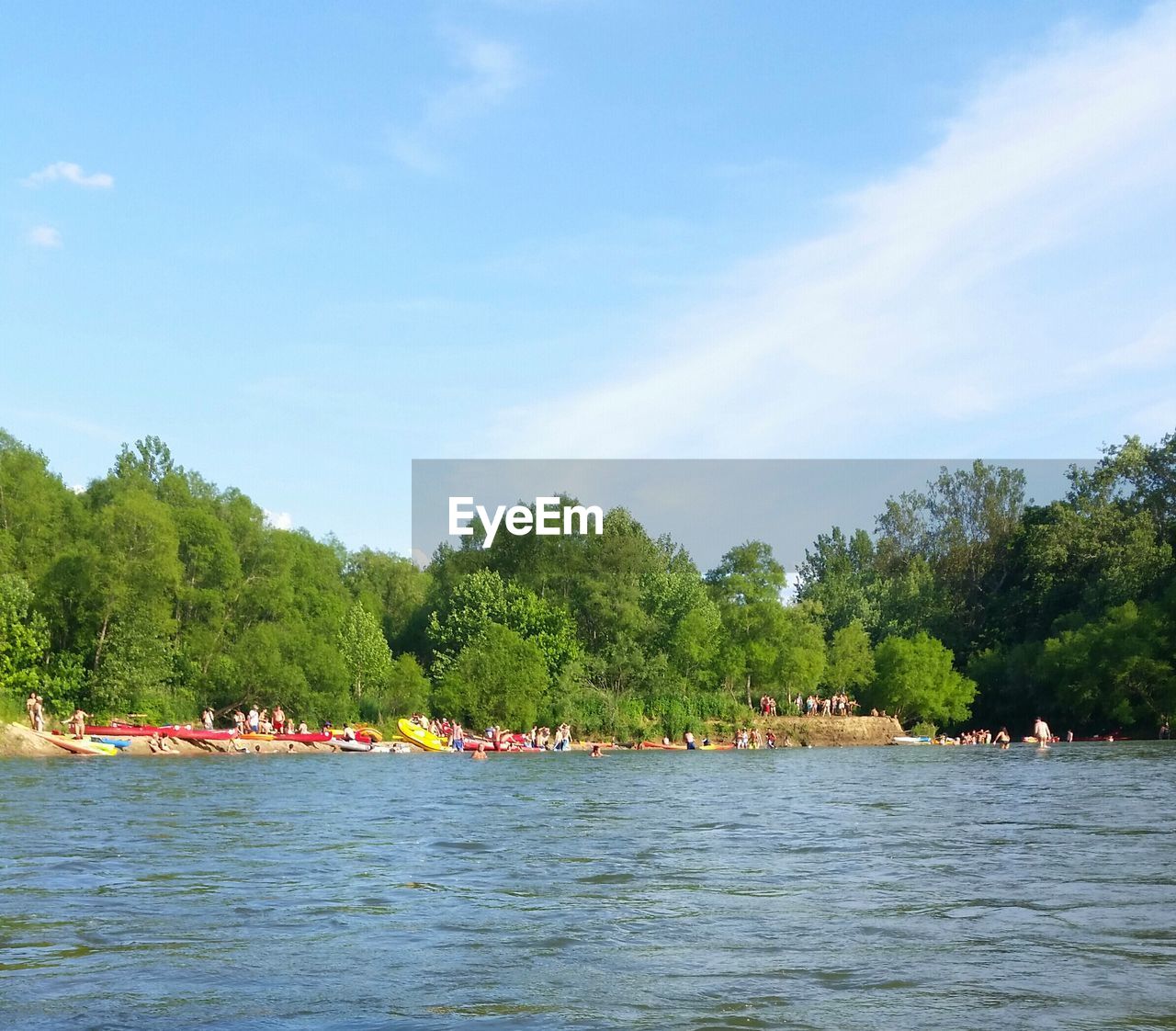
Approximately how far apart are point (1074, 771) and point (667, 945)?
104 ft

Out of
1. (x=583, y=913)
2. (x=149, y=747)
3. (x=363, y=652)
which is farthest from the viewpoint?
(x=363, y=652)

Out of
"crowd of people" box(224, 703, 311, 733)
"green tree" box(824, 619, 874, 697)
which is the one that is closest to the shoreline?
"crowd of people" box(224, 703, 311, 733)

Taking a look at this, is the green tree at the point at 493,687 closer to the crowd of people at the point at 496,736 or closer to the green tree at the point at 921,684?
the crowd of people at the point at 496,736

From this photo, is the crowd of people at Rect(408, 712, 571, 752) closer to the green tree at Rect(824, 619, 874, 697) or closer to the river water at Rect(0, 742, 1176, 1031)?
the green tree at Rect(824, 619, 874, 697)

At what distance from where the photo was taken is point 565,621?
241 feet

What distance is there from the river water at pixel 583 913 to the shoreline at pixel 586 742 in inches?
772

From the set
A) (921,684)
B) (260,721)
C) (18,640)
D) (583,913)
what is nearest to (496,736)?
(260,721)

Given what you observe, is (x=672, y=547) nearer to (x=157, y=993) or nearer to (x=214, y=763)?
(x=214, y=763)

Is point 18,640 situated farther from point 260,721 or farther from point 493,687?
point 493,687

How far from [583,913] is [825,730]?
63772 millimetres

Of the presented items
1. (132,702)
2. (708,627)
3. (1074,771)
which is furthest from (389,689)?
(1074,771)

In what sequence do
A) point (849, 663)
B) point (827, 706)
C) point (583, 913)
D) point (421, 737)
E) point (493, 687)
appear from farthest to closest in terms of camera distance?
point (849, 663) → point (827, 706) → point (493, 687) → point (421, 737) → point (583, 913)

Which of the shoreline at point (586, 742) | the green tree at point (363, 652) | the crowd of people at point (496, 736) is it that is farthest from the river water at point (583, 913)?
the green tree at point (363, 652)

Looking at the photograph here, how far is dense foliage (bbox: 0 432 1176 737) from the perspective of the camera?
55281 millimetres
